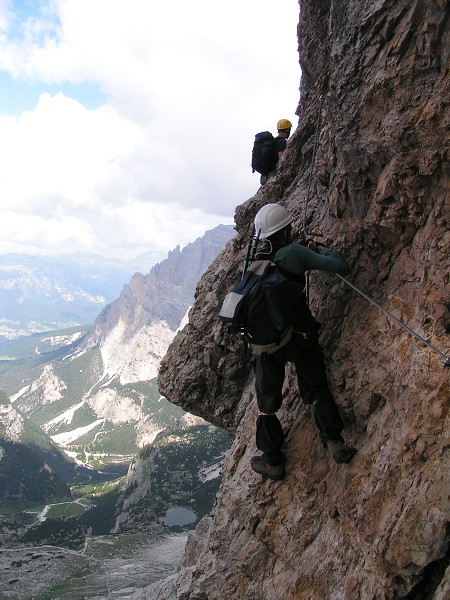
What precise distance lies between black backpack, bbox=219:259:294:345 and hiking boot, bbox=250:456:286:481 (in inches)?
101

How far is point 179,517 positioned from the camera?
Result: 128 meters

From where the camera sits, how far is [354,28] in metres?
6.67

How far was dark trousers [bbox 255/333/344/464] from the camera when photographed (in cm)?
692

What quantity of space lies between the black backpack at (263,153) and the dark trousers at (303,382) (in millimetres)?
8356

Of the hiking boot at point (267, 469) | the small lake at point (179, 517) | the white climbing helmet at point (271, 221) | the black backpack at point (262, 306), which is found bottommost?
the small lake at point (179, 517)

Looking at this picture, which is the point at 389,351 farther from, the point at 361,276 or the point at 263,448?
the point at 263,448

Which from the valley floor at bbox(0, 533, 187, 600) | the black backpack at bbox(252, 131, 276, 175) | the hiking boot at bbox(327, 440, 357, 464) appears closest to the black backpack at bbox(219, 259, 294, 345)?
the hiking boot at bbox(327, 440, 357, 464)

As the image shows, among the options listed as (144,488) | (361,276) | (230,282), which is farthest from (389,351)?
(144,488)

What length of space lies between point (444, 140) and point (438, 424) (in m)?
3.48

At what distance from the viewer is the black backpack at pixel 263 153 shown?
45.0ft

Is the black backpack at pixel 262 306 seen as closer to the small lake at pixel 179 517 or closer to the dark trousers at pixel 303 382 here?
the dark trousers at pixel 303 382

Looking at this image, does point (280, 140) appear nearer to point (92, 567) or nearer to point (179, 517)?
point (92, 567)

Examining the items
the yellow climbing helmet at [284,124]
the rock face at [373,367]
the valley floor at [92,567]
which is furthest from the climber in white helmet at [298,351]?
the valley floor at [92,567]

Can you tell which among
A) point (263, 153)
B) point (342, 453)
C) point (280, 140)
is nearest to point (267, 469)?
point (342, 453)
